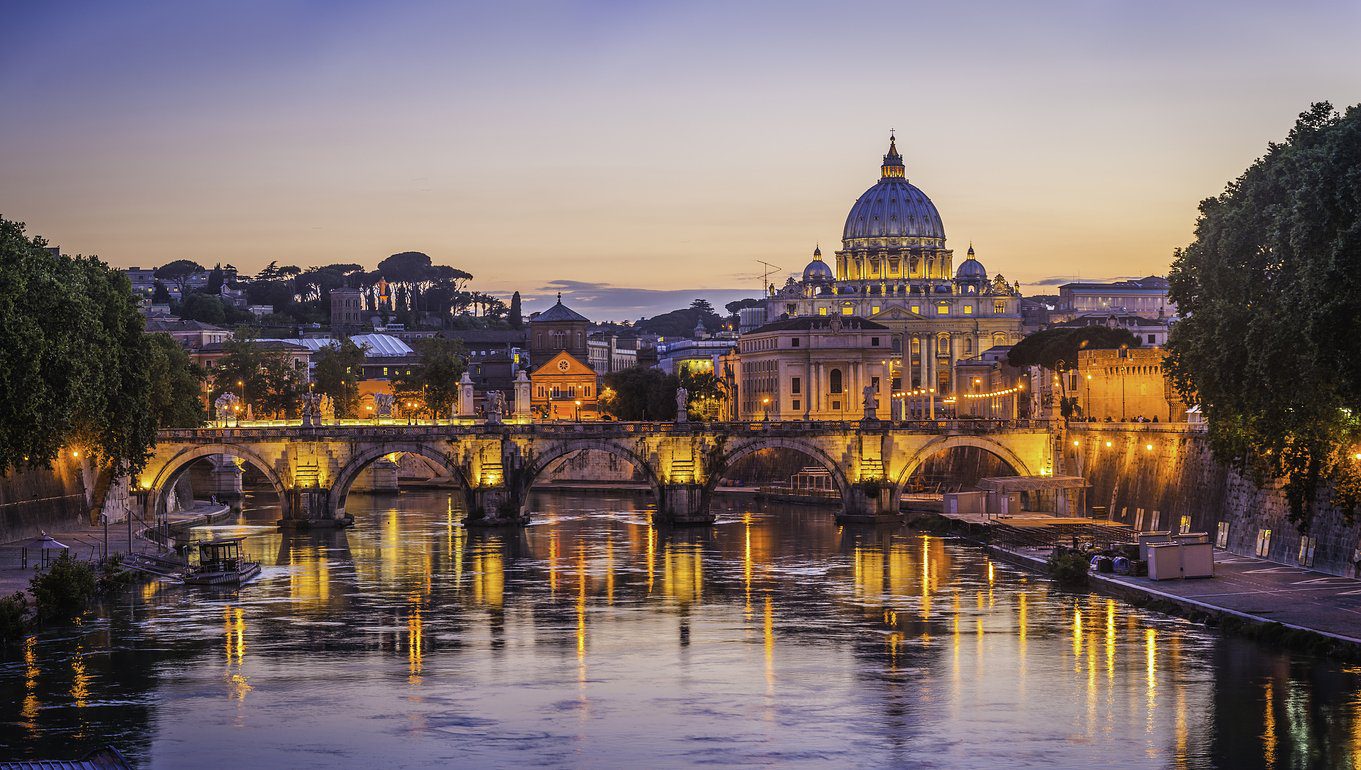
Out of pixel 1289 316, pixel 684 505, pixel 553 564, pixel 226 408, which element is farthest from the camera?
pixel 226 408

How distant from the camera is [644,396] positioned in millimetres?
142500

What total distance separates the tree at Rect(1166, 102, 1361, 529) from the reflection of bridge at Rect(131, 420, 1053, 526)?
32.9 m

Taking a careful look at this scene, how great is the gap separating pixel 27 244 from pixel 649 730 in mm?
33973

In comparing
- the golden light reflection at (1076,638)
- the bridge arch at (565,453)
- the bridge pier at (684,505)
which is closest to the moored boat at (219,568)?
the bridge arch at (565,453)

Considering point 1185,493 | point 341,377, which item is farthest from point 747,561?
point 341,377

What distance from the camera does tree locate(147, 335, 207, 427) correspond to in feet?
282

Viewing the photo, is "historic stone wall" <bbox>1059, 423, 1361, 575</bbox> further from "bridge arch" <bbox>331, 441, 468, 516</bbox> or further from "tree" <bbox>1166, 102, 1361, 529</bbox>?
"bridge arch" <bbox>331, 441, 468, 516</bbox>

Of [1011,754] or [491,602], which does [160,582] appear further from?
[1011,754]

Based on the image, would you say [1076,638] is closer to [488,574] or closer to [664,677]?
[664,677]

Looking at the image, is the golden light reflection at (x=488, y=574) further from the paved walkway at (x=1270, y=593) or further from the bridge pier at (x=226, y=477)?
the bridge pier at (x=226, y=477)

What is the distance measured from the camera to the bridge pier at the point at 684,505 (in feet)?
295

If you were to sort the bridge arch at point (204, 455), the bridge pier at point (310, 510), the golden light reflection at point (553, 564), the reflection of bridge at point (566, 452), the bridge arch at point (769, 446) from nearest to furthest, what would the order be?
the golden light reflection at point (553, 564) → the bridge arch at point (204, 455) → the bridge pier at point (310, 510) → the reflection of bridge at point (566, 452) → the bridge arch at point (769, 446)

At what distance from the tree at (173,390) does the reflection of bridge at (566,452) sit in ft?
6.99

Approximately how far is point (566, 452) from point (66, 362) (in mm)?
33739
